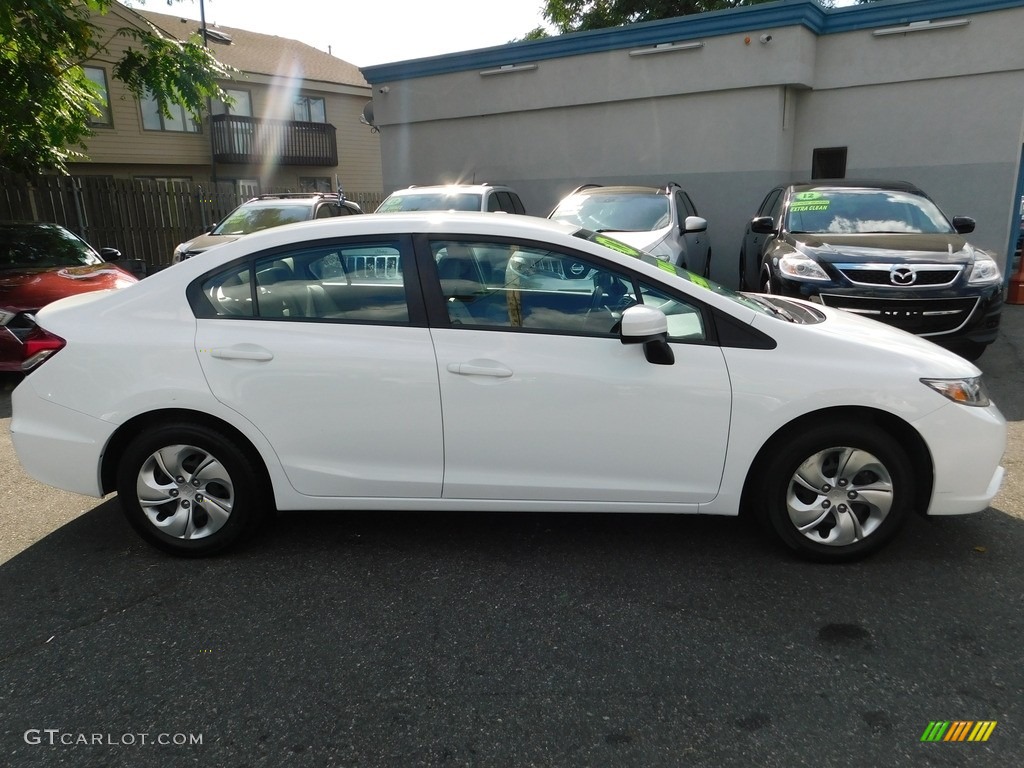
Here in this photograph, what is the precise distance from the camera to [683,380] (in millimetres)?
3385

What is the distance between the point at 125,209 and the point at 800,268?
41.9 feet

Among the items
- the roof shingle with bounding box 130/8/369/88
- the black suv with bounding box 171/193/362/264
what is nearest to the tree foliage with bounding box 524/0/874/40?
the roof shingle with bounding box 130/8/369/88

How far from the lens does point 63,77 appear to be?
34.2 feet

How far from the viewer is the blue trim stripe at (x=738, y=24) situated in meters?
10.9

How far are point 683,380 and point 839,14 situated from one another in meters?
10.6

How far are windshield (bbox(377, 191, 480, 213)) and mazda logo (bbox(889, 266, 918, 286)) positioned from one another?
18.1 feet

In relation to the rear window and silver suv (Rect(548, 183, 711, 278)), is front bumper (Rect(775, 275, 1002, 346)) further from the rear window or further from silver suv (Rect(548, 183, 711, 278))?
the rear window

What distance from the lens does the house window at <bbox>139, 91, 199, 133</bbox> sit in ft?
76.8

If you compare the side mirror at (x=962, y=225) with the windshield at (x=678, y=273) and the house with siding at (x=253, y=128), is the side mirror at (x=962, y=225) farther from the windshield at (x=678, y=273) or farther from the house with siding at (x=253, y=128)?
the house with siding at (x=253, y=128)

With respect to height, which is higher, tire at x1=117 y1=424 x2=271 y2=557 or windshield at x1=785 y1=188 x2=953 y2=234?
windshield at x1=785 y1=188 x2=953 y2=234

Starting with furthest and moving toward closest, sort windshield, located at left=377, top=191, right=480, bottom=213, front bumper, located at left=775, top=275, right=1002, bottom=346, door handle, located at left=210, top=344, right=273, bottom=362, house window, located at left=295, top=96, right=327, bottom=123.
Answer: house window, located at left=295, top=96, right=327, bottom=123 < windshield, located at left=377, top=191, right=480, bottom=213 < front bumper, located at left=775, top=275, right=1002, bottom=346 < door handle, located at left=210, top=344, right=273, bottom=362

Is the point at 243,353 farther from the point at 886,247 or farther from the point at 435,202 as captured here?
the point at 435,202

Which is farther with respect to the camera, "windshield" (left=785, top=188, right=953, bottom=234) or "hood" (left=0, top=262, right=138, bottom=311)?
"windshield" (left=785, top=188, right=953, bottom=234)

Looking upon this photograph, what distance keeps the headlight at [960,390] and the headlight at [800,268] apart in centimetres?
334
